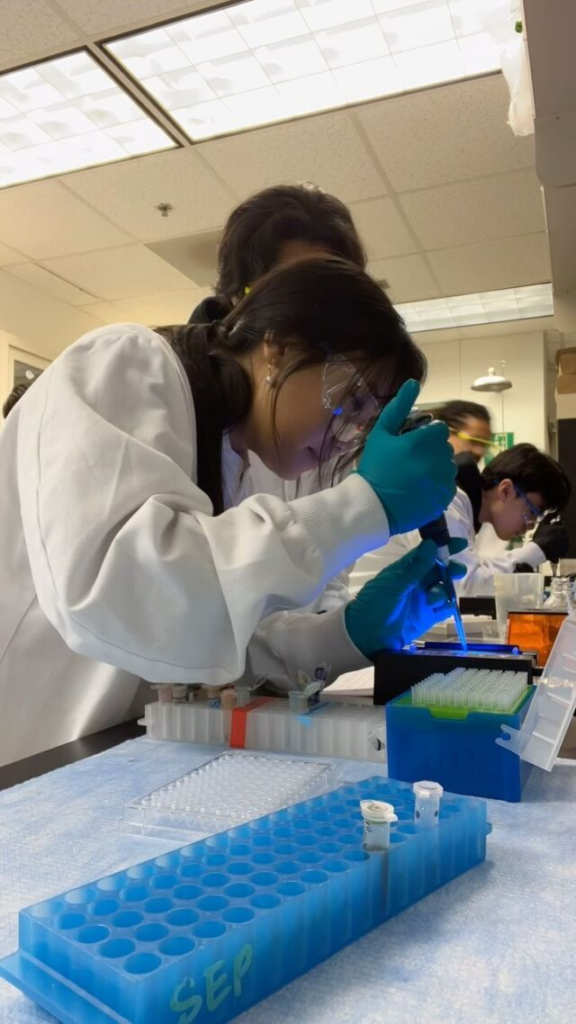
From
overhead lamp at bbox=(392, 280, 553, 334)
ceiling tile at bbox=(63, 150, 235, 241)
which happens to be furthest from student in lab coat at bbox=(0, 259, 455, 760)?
overhead lamp at bbox=(392, 280, 553, 334)

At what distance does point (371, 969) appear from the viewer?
0.42 m

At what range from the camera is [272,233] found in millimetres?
1518

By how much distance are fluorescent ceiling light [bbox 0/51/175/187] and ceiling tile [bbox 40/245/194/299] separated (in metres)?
0.69

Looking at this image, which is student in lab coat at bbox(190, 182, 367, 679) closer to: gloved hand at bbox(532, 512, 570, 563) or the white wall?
gloved hand at bbox(532, 512, 570, 563)

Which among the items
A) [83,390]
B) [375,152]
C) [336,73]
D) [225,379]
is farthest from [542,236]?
[83,390]

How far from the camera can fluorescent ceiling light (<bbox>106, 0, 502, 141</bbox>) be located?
2164 mm

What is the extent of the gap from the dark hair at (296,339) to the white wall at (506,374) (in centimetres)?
422

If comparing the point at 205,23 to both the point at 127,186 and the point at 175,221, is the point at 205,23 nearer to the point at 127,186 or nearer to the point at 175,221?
the point at 127,186

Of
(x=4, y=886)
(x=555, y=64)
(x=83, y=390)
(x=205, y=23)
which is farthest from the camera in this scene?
(x=205, y=23)

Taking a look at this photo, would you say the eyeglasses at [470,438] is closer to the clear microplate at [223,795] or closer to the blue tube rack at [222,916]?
the clear microplate at [223,795]

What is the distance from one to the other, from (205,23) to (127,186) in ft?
3.31

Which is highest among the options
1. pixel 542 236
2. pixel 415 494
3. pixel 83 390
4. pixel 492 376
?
pixel 542 236

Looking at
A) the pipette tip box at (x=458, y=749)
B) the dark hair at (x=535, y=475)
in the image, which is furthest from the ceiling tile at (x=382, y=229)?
the pipette tip box at (x=458, y=749)

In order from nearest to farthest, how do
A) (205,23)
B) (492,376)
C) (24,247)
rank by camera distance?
(205,23), (24,247), (492,376)
